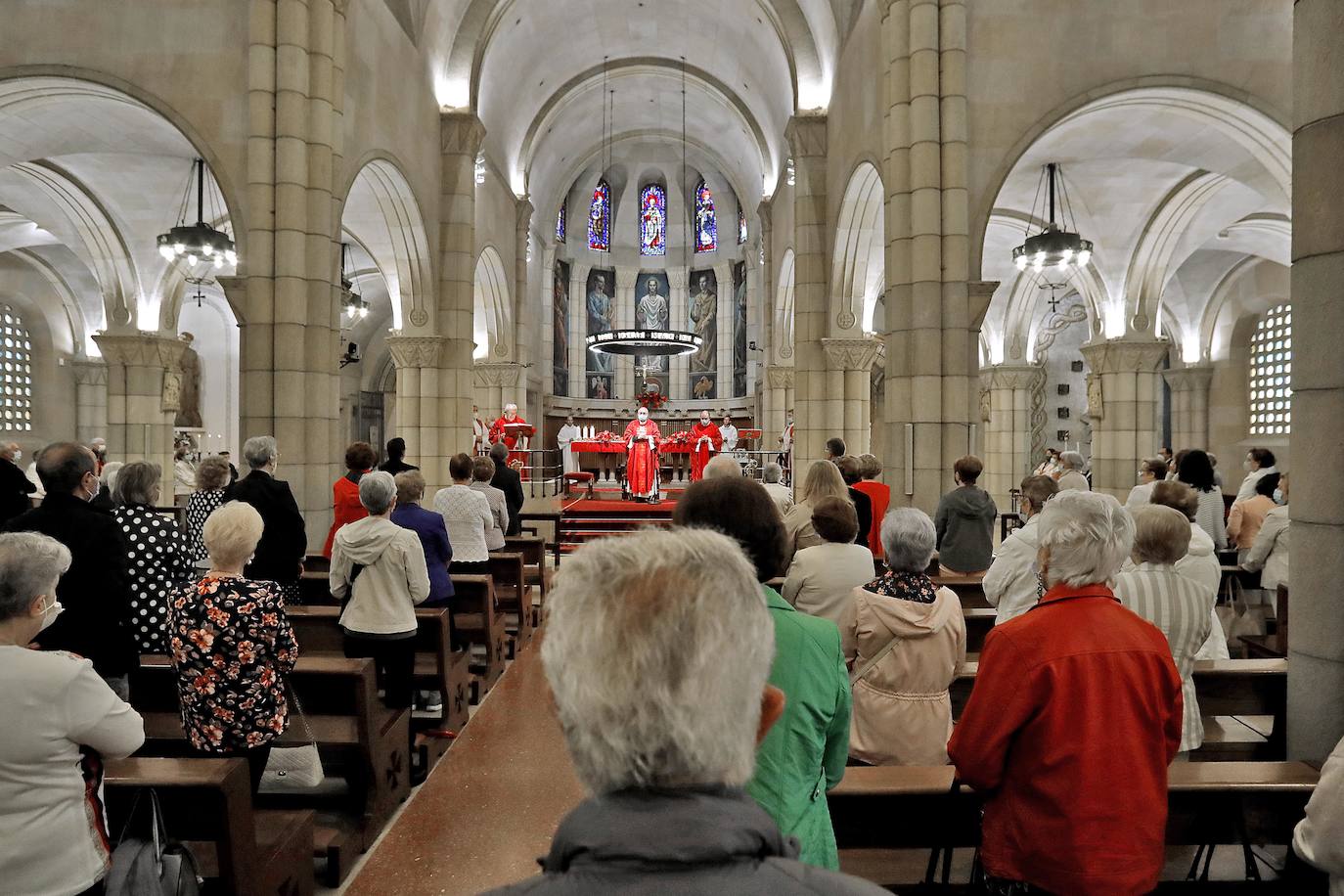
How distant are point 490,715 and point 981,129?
7805mm

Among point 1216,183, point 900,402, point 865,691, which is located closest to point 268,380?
point 900,402

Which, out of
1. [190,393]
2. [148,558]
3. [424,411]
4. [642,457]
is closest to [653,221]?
[190,393]

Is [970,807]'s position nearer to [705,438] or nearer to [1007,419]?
[705,438]

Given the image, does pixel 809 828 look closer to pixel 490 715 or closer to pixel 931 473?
pixel 490 715

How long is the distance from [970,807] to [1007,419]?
67.9ft

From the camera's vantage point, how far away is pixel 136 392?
15328mm

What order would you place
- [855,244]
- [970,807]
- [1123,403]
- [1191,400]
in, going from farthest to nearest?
[1191,400] < [1123,403] < [855,244] < [970,807]

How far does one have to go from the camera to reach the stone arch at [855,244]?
41.8 feet

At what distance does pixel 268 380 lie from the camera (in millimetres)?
9000

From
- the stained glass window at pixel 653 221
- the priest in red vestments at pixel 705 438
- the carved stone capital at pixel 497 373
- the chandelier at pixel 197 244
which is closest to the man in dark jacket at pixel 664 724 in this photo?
the chandelier at pixel 197 244

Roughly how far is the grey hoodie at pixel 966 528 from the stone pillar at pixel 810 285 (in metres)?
7.96

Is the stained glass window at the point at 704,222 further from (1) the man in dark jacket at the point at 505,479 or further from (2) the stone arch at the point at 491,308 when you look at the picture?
(1) the man in dark jacket at the point at 505,479

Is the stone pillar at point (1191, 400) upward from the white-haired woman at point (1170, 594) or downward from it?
upward

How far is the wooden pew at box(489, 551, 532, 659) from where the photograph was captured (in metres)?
7.36
